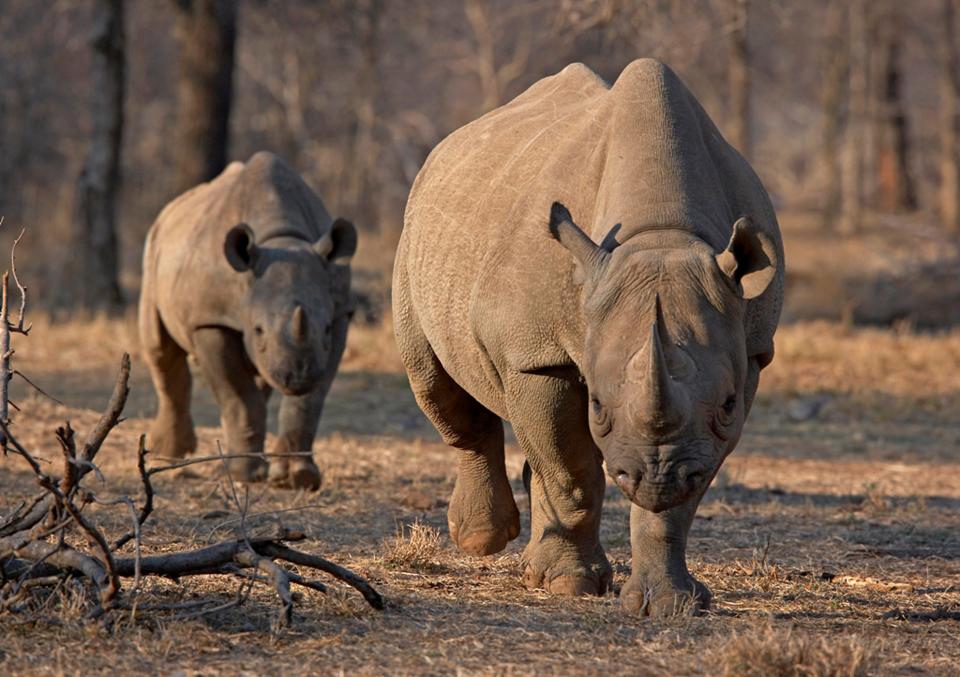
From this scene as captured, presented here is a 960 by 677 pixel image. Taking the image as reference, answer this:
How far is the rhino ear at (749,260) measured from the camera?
4.42 metres

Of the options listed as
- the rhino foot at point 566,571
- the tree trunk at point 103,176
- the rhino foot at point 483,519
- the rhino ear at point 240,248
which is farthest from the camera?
→ the tree trunk at point 103,176

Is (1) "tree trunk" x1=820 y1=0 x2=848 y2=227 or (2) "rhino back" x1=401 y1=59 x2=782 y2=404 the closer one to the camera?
(2) "rhino back" x1=401 y1=59 x2=782 y2=404

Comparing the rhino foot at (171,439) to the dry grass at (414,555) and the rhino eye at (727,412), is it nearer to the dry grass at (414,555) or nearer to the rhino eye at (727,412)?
the dry grass at (414,555)

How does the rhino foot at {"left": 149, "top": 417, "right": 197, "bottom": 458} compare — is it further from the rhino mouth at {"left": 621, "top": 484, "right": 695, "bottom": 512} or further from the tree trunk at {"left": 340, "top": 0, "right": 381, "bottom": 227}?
the tree trunk at {"left": 340, "top": 0, "right": 381, "bottom": 227}

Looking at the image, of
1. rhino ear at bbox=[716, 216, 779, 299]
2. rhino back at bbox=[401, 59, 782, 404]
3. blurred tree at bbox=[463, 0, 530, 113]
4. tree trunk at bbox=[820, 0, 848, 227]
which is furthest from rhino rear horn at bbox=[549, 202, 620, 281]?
tree trunk at bbox=[820, 0, 848, 227]

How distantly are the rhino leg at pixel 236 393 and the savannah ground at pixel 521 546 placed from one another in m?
0.20

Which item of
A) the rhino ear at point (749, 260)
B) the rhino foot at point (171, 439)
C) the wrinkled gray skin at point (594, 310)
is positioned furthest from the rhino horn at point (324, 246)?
the rhino ear at point (749, 260)

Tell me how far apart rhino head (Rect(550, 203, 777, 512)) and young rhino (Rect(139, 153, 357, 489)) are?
3.51m

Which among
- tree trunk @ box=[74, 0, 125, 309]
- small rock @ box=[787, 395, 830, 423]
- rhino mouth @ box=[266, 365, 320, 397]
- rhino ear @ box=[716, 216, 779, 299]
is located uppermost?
tree trunk @ box=[74, 0, 125, 309]

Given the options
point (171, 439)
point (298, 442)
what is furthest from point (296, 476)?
point (171, 439)

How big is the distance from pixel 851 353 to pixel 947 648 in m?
8.82

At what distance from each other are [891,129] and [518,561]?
23.7 meters

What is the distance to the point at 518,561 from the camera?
19.9ft

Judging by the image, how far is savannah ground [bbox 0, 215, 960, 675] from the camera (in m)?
4.25
